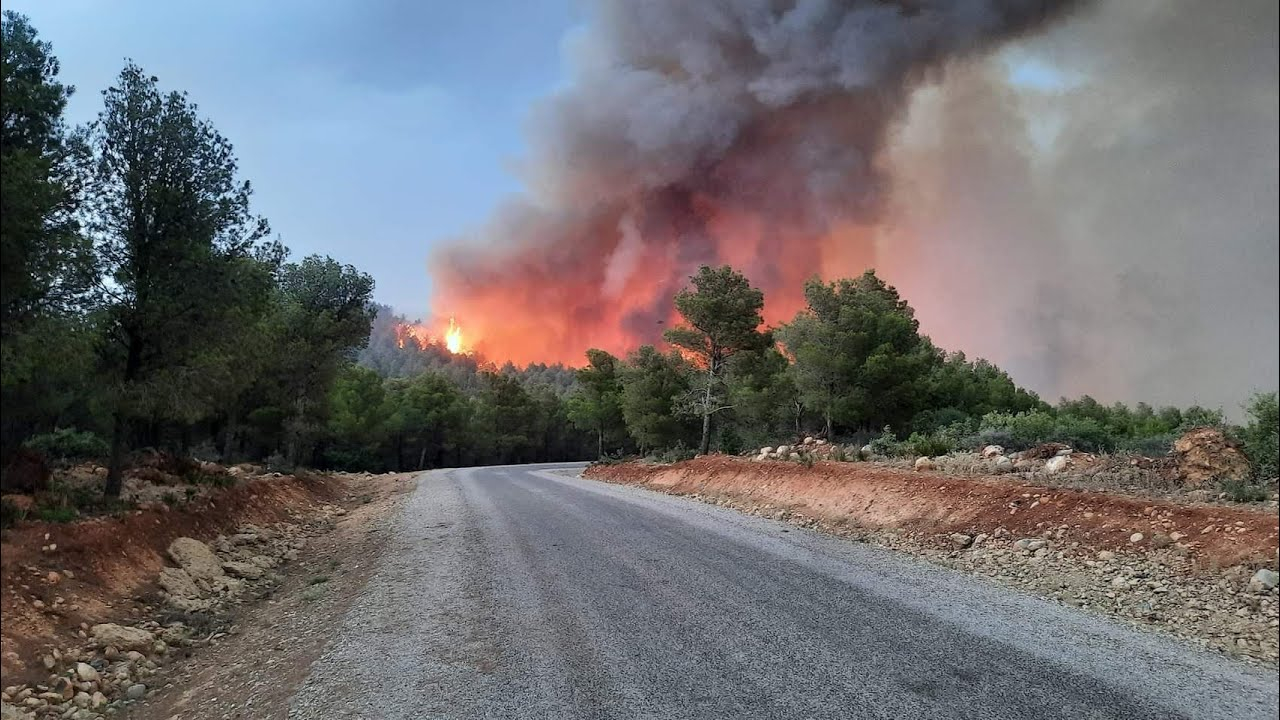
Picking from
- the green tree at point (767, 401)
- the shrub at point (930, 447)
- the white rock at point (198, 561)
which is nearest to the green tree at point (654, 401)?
the green tree at point (767, 401)

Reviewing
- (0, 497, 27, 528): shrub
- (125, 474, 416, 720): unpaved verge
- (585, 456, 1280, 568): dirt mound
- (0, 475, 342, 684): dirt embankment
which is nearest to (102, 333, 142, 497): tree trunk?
(0, 475, 342, 684): dirt embankment

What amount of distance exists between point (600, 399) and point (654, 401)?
627 inches

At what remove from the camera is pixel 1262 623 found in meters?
4.95

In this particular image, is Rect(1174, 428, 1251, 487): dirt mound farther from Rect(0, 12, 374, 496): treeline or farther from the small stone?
Rect(0, 12, 374, 496): treeline

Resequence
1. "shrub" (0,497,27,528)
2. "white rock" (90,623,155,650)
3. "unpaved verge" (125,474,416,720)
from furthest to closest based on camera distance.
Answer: "shrub" (0,497,27,528)
"white rock" (90,623,155,650)
"unpaved verge" (125,474,416,720)

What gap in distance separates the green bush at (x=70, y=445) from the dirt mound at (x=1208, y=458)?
1910 centimetres

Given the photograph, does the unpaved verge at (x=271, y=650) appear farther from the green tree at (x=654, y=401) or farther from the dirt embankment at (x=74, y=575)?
the green tree at (x=654, y=401)

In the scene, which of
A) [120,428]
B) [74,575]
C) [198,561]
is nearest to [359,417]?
[120,428]

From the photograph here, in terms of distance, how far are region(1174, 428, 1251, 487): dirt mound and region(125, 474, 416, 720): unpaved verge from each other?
10891mm

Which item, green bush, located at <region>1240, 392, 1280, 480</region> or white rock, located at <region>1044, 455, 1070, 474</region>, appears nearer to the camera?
green bush, located at <region>1240, 392, 1280, 480</region>

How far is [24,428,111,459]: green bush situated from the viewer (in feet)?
39.7

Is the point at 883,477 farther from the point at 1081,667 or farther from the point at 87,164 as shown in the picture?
the point at 87,164

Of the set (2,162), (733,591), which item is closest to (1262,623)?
(733,591)

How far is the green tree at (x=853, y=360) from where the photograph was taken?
26781 mm
